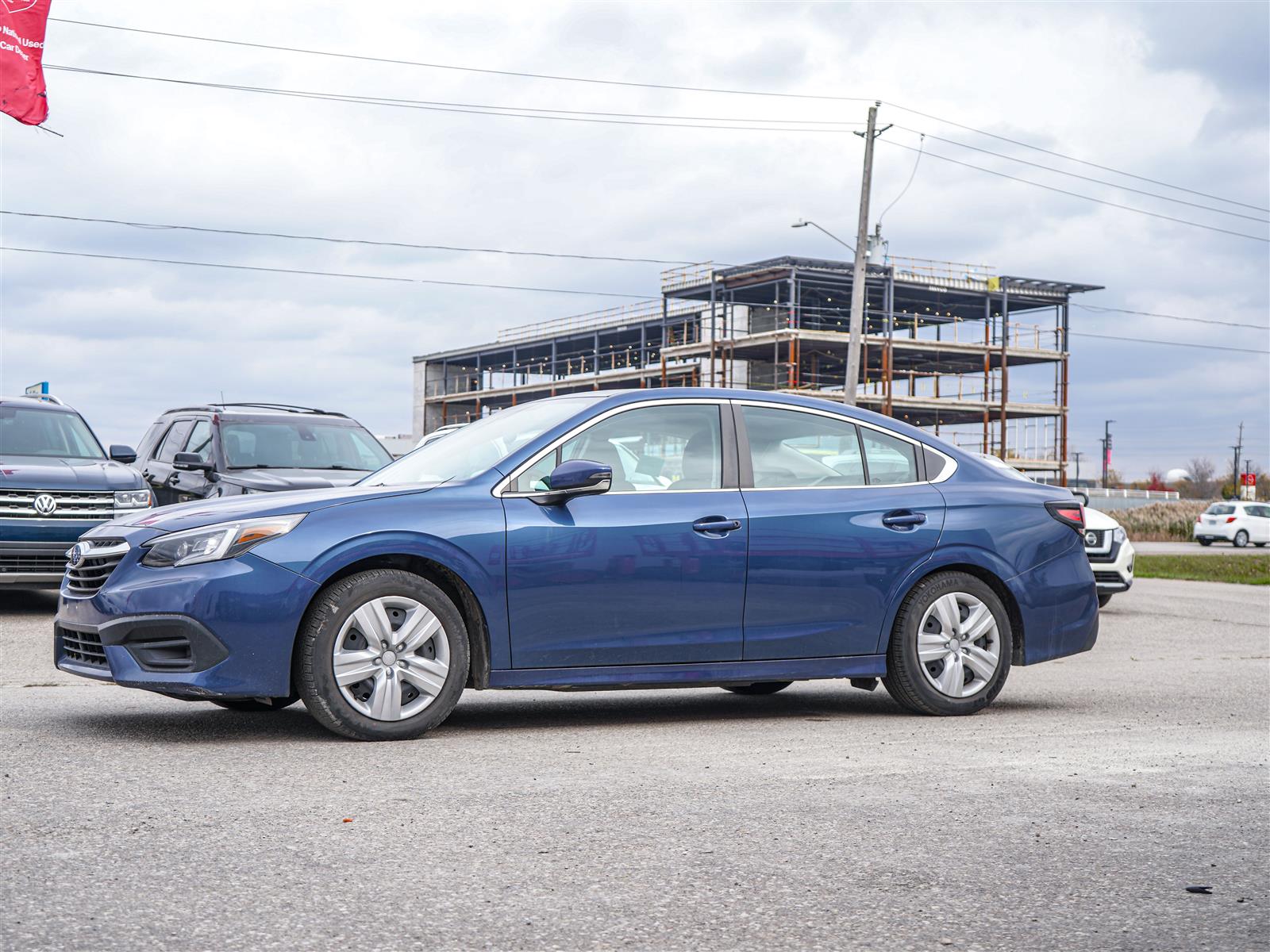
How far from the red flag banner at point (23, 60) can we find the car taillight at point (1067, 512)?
61.1 ft

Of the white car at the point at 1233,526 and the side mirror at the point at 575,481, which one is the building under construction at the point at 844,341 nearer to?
the white car at the point at 1233,526

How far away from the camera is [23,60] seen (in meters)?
22.5

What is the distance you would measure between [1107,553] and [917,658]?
26.2 ft

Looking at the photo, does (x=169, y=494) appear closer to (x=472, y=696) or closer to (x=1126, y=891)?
(x=472, y=696)

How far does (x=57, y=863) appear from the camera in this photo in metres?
4.14

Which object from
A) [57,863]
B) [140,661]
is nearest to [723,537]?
[140,661]

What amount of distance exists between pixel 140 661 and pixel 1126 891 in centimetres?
405

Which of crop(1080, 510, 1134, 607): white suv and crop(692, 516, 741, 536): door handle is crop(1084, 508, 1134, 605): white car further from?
crop(692, 516, 741, 536): door handle

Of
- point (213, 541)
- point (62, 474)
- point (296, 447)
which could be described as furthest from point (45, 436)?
point (213, 541)

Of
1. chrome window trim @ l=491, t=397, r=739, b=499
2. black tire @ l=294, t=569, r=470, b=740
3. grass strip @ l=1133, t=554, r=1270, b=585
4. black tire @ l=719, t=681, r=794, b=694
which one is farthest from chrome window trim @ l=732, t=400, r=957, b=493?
grass strip @ l=1133, t=554, r=1270, b=585

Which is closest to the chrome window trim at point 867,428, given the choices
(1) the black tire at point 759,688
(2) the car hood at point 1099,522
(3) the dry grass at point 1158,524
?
(1) the black tire at point 759,688

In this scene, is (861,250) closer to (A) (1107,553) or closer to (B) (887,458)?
(A) (1107,553)

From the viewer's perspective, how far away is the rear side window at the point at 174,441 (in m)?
15.1

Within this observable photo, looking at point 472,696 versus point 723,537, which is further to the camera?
point 472,696
